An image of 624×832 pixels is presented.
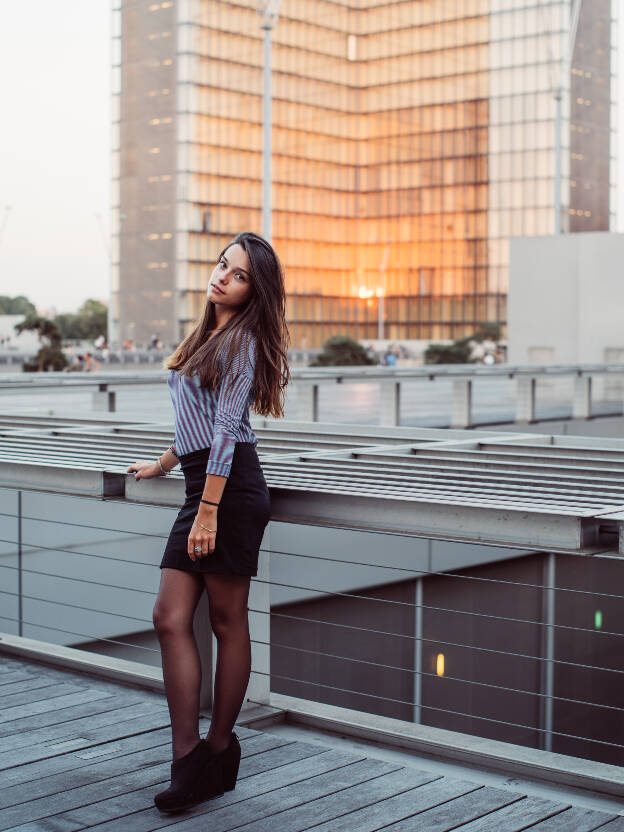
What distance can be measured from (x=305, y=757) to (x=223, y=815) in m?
0.63

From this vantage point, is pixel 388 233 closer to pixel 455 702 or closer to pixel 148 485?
pixel 455 702

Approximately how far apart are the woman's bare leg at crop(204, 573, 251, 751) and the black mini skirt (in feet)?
0.29

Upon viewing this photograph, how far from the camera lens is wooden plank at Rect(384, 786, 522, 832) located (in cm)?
378

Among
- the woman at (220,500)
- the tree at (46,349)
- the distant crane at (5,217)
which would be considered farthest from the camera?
the distant crane at (5,217)

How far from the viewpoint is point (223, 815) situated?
392 centimetres

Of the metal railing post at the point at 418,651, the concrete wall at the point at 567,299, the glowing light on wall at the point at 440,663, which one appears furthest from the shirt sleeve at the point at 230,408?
the concrete wall at the point at 567,299

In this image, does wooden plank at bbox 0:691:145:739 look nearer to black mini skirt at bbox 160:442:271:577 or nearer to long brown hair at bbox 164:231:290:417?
black mini skirt at bbox 160:442:271:577

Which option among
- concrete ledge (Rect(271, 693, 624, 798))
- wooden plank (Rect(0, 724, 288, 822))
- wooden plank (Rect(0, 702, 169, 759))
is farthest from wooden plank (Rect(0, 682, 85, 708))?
concrete ledge (Rect(271, 693, 624, 798))

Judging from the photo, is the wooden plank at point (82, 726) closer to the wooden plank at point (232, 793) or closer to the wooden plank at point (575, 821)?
the wooden plank at point (232, 793)

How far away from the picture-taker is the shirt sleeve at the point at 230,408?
380cm

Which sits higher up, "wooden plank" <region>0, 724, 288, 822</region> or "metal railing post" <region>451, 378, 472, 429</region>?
"metal railing post" <region>451, 378, 472, 429</region>

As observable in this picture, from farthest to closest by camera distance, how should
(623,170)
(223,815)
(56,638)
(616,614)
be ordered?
1. (623,170)
2. (616,614)
3. (56,638)
4. (223,815)

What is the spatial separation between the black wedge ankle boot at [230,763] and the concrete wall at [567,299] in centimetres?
2687

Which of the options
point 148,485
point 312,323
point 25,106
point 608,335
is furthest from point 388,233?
point 148,485
